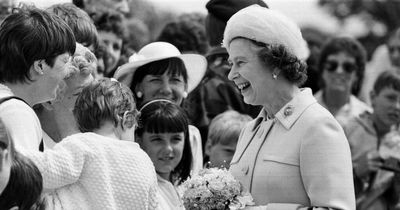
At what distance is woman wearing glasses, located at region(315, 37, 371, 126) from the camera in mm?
10328

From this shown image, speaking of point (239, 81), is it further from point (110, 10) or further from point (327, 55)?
point (327, 55)

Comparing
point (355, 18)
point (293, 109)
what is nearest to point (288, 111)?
point (293, 109)

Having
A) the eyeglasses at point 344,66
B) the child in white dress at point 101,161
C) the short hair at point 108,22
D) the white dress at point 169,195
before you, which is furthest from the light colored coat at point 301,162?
the eyeglasses at point 344,66

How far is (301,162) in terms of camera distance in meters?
5.69

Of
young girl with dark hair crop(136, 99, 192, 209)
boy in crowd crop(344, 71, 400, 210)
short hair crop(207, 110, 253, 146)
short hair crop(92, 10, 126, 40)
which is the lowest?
boy in crowd crop(344, 71, 400, 210)

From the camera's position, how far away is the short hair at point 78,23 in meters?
6.80

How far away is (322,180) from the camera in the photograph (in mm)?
5605

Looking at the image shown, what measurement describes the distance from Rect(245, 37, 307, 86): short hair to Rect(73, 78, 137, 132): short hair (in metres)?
0.83

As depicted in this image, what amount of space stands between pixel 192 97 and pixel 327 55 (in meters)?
2.15

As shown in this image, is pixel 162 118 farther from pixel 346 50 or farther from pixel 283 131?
pixel 346 50

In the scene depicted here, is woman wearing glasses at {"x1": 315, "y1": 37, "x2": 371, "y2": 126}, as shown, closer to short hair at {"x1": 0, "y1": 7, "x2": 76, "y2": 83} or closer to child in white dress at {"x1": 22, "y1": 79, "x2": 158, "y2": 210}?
child in white dress at {"x1": 22, "y1": 79, "x2": 158, "y2": 210}

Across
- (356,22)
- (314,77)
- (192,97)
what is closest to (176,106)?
(192,97)

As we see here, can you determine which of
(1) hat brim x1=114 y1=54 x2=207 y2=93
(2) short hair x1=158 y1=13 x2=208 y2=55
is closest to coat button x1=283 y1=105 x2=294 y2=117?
(1) hat brim x1=114 y1=54 x2=207 y2=93

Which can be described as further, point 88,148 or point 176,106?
point 176,106
